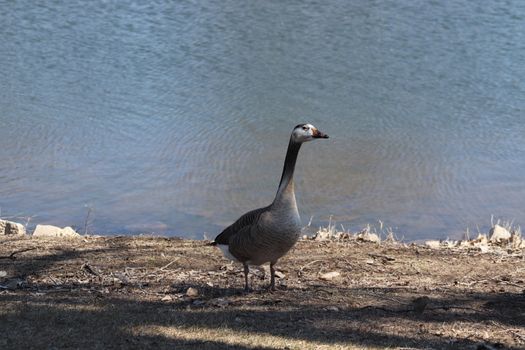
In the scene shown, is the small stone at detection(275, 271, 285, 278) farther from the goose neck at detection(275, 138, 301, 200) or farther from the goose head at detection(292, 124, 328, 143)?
the goose head at detection(292, 124, 328, 143)

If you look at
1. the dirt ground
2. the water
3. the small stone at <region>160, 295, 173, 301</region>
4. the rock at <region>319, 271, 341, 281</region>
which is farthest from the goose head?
the water

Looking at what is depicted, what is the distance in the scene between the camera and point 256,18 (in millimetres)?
17906

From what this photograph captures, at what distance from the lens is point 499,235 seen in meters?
9.09

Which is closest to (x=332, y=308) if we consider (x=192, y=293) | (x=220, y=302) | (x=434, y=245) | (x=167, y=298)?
(x=220, y=302)

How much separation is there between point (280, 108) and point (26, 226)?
16.7 feet

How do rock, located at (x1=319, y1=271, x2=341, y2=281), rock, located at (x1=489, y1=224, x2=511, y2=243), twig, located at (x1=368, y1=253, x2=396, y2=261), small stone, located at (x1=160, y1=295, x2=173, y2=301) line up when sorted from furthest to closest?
1. rock, located at (x1=489, y1=224, x2=511, y2=243)
2. twig, located at (x1=368, y1=253, x2=396, y2=261)
3. rock, located at (x1=319, y1=271, x2=341, y2=281)
4. small stone, located at (x1=160, y1=295, x2=173, y2=301)

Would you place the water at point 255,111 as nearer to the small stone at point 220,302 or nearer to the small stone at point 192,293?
the small stone at point 192,293

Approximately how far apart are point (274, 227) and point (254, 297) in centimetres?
61

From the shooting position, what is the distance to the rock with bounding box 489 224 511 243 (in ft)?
29.5

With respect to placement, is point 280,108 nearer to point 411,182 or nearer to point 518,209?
point 411,182

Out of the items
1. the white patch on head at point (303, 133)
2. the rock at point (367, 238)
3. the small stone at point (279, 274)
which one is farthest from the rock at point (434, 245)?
the white patch on head at point (303, 133)

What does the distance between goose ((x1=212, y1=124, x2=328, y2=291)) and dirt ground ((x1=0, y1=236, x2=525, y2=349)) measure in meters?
0.35

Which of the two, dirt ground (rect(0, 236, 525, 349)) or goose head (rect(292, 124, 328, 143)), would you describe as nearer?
dirt ground (rect(0, 236, 525, 349))

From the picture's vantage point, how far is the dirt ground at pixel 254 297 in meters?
5.46
